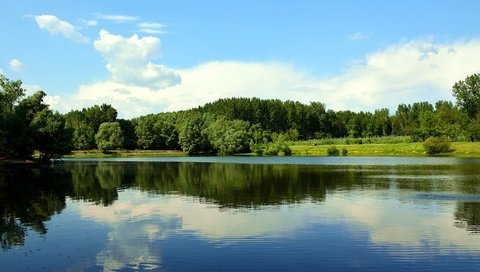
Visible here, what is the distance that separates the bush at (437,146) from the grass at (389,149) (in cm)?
203

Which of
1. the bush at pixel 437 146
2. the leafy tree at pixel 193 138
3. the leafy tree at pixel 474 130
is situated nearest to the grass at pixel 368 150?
the bush at pixel 437 146

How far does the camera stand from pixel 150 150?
198875 millimetres

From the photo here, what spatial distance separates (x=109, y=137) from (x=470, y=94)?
14428cm

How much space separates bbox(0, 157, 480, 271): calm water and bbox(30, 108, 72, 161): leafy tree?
5487 centimetres

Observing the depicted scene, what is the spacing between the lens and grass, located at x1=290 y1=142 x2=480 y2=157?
436ft

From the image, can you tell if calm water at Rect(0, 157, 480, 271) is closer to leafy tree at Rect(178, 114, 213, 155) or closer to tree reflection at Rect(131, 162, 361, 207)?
tree reflection at Rect(131, 162, 361, 207)

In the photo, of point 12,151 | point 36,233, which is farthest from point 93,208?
point 12,151

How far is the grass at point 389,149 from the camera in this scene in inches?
5226

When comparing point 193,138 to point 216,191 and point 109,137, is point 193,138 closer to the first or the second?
point 109,137

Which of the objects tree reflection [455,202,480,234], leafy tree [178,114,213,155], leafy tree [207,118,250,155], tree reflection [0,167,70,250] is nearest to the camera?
tree reflection [0,167,70,250]

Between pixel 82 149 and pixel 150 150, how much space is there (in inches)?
1114

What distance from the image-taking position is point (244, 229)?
27516 millimetres

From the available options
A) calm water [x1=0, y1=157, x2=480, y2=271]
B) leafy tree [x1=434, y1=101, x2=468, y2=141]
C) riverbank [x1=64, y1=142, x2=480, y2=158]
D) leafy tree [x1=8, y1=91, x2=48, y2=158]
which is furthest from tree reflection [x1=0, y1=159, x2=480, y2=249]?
leafy tree [x1=434, y1=101, x2=468, y2=141]

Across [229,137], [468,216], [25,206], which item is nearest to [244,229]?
[468,216]
